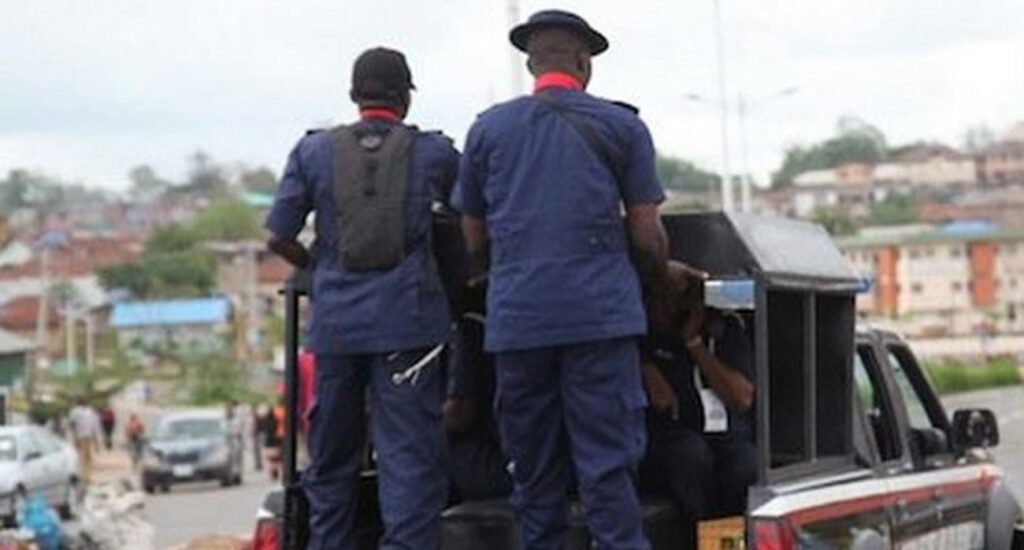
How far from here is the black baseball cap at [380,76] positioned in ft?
23.9

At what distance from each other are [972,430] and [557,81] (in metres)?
2.95

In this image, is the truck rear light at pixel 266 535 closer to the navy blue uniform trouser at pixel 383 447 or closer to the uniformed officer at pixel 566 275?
the navy blue uniform trouser at pixel 383 447

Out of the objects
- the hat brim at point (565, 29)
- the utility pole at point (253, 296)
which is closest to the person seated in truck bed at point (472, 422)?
the hat brim at point (565, 29)

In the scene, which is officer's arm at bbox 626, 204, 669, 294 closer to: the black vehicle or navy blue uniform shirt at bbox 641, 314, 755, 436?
the black vehicle

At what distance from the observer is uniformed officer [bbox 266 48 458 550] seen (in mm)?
7105

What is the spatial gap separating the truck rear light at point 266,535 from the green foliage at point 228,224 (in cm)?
14213

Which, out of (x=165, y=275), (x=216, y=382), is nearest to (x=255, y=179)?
(x=165, y=275)

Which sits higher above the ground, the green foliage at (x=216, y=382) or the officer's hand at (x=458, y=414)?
the officer's hand at (x=458, y=414)

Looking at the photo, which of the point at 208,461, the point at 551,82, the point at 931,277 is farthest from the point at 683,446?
the point at 931,277

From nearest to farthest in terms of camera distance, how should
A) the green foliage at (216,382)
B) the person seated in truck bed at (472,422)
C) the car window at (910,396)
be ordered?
1. the person seated in truck bed at (472,422)
2. the car window at (910,396)
3. the green foliage at (216,382)

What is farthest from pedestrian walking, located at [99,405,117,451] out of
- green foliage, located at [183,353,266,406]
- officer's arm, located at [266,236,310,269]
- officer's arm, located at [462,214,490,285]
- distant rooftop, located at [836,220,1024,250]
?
distant rooftop, located at [836,220,1024,250]

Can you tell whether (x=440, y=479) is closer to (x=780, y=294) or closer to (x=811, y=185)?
(x=780, y=294)

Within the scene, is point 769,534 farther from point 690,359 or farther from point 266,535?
point 266,535

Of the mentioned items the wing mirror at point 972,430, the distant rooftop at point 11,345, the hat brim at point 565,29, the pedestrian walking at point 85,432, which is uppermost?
the hat brim at point 565,29
